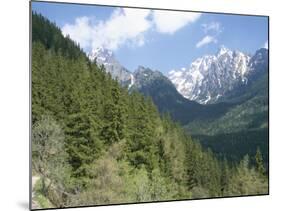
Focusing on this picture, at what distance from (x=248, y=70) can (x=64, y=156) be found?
270 centimetres

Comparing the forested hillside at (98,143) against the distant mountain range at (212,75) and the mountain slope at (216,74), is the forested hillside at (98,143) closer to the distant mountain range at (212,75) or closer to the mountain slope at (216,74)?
the distant mountain range at (212,75)

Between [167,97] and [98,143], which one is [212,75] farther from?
[98,143]

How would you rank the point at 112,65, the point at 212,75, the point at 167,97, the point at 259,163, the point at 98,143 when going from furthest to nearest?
the point at 259,163, the point at 212,75, the point at 167,97, the point at 112,65, the point at 98,143

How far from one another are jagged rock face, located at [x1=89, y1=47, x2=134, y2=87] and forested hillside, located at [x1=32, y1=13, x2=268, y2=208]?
0.08 metres

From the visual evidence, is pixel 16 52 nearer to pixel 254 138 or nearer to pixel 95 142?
pixel 95 142

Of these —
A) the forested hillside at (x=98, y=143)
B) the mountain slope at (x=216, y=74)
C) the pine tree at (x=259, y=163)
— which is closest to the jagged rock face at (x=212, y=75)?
the mountain slope at (x=216, y=74)

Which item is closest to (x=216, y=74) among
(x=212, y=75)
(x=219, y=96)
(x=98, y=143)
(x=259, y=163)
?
(x=212, y=75)

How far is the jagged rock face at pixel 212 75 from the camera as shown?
7.91 m

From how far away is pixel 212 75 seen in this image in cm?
809

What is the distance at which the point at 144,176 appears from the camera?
7625mm

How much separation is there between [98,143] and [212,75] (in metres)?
1.79

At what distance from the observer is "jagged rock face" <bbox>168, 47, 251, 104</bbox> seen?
791cm

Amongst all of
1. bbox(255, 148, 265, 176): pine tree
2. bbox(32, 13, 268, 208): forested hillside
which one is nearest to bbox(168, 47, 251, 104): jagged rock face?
bbox(32, 13, 268, 208): forested hillside
